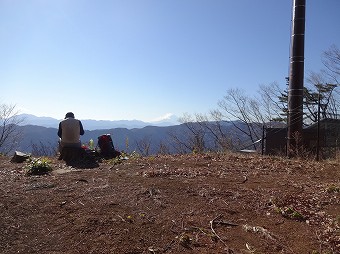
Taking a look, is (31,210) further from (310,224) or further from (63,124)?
(63,124)

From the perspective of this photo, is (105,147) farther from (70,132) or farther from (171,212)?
(171,212)

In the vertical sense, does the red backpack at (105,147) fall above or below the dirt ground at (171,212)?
above

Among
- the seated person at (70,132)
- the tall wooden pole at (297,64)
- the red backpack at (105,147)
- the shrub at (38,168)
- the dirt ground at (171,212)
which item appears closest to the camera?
the dirt ground at (171,212)

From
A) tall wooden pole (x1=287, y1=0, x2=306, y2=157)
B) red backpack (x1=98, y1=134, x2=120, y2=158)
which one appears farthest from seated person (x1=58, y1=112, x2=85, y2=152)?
tall wooden pole (x1=287, y1=0, x2=306, y2=157)

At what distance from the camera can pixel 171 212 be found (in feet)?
13.3

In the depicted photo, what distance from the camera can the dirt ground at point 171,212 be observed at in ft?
10.6

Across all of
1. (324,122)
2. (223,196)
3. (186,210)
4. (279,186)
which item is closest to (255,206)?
(223,196)

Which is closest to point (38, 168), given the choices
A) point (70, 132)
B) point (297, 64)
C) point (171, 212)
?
point (70, 132)

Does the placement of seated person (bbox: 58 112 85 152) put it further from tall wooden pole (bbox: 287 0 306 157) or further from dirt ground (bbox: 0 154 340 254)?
tall wooden pole (bbox: 287 0 306 157)

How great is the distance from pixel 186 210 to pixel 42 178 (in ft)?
11.3

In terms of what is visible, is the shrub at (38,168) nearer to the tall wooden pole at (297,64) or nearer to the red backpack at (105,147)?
the red backpack at (105,147)

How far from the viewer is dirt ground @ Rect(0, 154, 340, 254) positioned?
10.6ft

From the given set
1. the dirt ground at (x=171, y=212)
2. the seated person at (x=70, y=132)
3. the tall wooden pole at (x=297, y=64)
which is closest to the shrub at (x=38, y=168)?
the dirt ground at (x=171, y=212)

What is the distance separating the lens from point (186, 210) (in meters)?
4.12
